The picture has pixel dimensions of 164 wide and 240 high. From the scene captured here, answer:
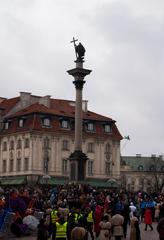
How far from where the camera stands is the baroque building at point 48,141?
80438 mm

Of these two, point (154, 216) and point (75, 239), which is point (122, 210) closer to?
point (154, 216)

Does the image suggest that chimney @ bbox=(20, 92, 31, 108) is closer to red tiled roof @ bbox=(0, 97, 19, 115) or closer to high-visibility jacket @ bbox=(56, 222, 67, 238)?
red tiled roof @ bbox=(0, 97, 19, 115)

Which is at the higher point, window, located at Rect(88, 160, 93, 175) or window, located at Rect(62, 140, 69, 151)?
window, located at Rect(62, 140, 69, 151)

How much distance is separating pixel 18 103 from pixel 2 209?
62694mm

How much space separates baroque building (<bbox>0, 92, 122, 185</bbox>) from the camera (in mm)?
80438

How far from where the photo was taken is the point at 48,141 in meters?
81.6

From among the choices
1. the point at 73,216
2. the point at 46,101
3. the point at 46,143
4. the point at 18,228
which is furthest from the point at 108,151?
the point at 73,216

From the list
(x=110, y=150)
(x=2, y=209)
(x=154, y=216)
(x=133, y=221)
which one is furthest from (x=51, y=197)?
(x=110, y=150)

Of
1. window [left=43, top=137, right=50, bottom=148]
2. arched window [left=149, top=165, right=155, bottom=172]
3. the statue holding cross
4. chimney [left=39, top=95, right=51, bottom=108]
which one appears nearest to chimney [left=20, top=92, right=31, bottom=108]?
chimney [left=39, top=95, right=51, bottom=108]

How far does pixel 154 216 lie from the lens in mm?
33969

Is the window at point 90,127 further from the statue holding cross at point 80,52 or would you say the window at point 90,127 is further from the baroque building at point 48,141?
the statue holding cross at point 80,52

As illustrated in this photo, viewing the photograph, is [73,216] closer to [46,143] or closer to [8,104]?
[46,143]

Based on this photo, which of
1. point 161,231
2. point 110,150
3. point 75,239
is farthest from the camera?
point 110,150

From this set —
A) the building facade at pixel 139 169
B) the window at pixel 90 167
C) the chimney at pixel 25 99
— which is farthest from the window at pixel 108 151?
the building facade at pixel 139 169
